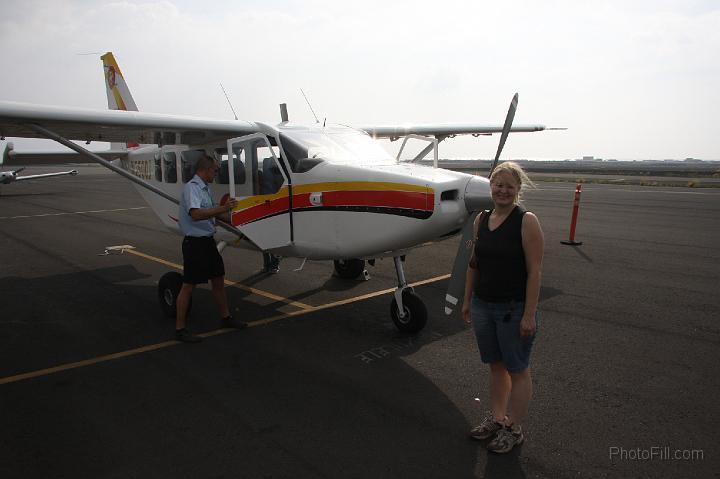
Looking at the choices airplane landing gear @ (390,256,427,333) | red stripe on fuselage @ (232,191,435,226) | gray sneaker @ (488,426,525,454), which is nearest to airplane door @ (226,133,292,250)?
red stripe on fuselage @ (232,191,435,226)

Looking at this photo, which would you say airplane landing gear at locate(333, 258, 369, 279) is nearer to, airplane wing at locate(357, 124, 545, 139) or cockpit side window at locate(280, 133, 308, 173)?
airplane wing at locate(357, 124, 545, 139)

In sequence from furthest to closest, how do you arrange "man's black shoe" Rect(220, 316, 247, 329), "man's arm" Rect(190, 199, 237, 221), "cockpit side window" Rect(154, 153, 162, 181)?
1. "cockpit side window" Rect(154, 153, 162, 181)
2. "man's black shoe" Rect(220, 316, 247, 329)
3. "man's arm" Rect(190, 199, 237, 221)

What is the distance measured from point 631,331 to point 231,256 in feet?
24.6

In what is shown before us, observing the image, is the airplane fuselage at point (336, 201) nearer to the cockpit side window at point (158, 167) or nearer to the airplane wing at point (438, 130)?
the cockpit side window at point (158, 167)

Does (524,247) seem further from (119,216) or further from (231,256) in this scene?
(119,216)

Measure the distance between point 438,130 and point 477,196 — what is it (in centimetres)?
519

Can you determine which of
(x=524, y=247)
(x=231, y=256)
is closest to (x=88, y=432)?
(x=524, y=247)

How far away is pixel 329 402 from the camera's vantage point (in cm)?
405

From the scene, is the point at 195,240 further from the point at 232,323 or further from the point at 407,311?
the point at 407,311

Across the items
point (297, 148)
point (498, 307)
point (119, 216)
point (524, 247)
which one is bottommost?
point (119, 216)

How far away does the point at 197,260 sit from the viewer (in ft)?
18.1

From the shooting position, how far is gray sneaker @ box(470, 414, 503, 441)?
3.45 metres

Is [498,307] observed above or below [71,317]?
above

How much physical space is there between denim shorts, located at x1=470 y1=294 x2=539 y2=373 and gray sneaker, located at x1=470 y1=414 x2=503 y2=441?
0.48 metres
